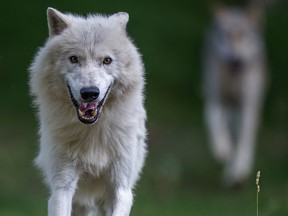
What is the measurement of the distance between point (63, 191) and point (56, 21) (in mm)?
1281

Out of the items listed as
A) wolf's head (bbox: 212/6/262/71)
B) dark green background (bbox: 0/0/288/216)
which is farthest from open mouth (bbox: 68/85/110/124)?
wolf's head (bbox: 212/6/262/71)

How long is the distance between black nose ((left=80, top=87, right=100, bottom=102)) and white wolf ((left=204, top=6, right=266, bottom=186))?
9.29 metres

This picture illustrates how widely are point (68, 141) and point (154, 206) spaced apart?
490cm

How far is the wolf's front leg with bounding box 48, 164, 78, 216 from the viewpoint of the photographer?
24.0 ft

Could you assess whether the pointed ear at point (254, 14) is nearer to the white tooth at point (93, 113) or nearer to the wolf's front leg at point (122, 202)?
the wolf's front leg at point (122, 202)

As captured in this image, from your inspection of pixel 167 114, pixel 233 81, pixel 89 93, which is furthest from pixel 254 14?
pixel 89 93

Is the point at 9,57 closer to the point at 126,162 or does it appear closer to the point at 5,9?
the point at 5,9

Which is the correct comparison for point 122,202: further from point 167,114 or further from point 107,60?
point 167,114

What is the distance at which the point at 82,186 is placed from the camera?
25.6ft

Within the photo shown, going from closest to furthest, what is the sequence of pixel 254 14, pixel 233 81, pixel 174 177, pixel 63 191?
pixel 63 191, pixel 174 177, pixel 233 81, pixel 254 14

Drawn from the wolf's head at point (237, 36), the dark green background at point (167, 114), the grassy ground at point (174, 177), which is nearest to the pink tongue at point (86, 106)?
the grassy ground at point (174, 177)

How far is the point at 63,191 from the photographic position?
7.44m

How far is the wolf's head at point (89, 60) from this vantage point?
7.02 metres

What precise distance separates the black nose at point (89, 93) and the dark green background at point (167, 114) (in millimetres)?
4401
